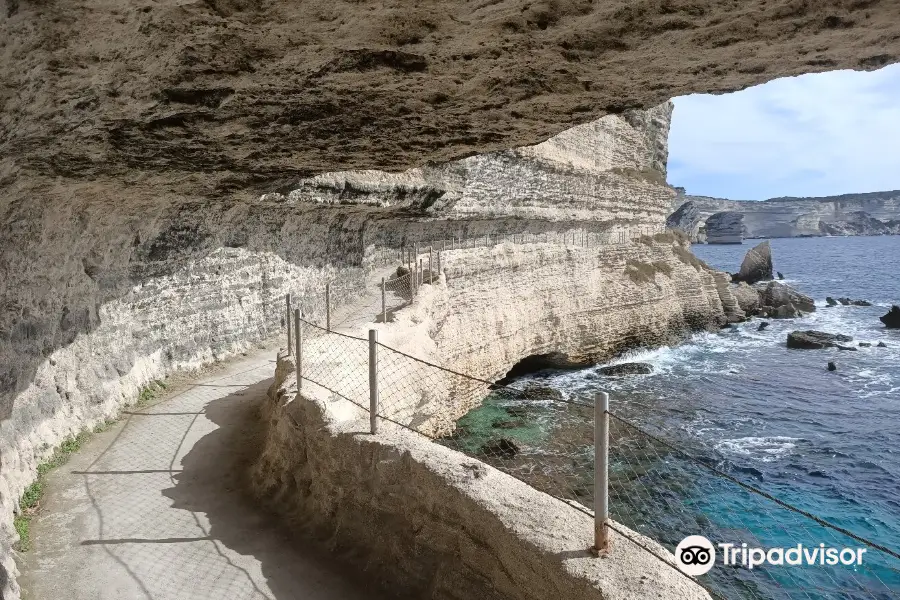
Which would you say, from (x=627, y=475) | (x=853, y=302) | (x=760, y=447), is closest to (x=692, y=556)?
(x=627, y=475)

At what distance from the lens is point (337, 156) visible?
5.71 meters

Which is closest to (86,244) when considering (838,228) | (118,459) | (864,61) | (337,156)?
(118,459)

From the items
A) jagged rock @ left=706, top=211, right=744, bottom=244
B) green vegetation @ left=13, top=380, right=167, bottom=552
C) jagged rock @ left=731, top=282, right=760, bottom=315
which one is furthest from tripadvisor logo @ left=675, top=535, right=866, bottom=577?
jagged rock @ left=706, top=211, right=744, bottom=244

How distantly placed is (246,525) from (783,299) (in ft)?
129

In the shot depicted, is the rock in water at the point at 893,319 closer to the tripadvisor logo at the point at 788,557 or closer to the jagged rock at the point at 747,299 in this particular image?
the jagged rock at the point at 747,299

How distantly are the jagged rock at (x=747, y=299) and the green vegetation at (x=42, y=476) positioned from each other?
34.4m

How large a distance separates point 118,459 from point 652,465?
1003 cm

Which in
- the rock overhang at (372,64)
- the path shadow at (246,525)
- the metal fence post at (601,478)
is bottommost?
the path shadow at (246,525)

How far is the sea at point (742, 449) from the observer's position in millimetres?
10086

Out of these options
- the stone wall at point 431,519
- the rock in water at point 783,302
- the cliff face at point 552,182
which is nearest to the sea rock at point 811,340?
the rock in water at point 783,302

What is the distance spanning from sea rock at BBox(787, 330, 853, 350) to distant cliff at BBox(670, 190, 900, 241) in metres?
132

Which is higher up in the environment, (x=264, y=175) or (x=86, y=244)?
(x=264, y=175)

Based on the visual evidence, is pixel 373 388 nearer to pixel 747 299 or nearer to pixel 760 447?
pixel 760 447

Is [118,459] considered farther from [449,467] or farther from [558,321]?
[558,321]
